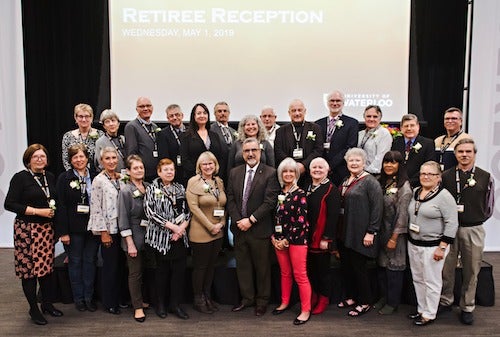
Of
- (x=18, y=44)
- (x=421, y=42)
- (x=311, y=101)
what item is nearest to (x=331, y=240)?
(x=311, y=101)

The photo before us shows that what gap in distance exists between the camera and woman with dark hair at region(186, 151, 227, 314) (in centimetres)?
369

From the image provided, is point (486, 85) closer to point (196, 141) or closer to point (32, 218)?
point (196, 141)

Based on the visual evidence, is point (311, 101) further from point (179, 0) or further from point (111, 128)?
point (111, 128)

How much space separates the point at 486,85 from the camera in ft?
19.6

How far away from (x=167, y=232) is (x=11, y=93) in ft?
12.5

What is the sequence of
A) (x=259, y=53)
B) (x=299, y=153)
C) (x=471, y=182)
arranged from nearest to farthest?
(x=471, y=182), (x=299, y=153), (x=259, y=53)

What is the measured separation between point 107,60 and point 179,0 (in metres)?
1.24

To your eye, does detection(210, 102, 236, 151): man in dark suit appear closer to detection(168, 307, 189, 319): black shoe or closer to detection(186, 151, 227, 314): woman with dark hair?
detection(186, 151, 227, 314): woman with dark hair

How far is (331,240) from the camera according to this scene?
Result: 12.0 ft

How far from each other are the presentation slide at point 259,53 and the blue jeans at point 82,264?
251cm

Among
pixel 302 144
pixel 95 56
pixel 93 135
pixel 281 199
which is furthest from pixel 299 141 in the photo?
pixel 95 56

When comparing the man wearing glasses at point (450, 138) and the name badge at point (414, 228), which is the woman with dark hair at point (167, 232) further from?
the man wearing glasses at point (450, 138)

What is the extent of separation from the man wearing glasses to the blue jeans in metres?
3.30

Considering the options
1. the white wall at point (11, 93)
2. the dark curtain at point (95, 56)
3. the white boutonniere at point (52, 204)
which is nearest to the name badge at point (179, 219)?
the white boutonniere at point (52, 204)
